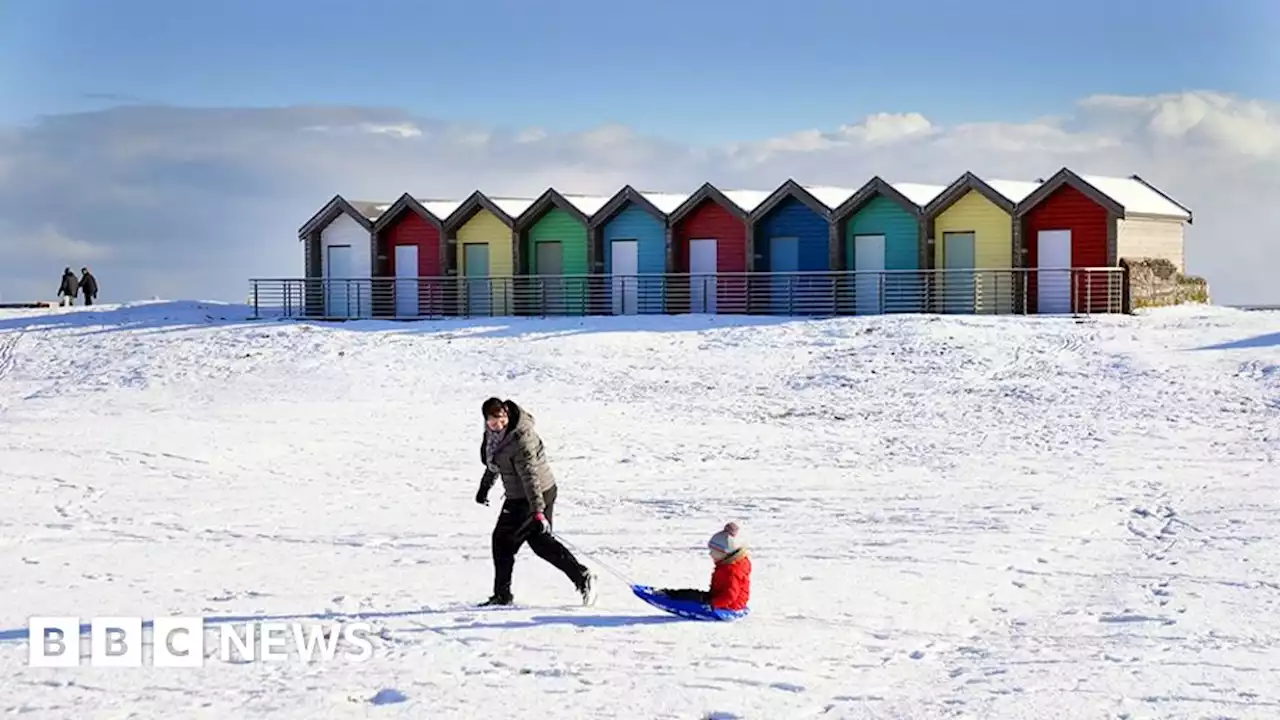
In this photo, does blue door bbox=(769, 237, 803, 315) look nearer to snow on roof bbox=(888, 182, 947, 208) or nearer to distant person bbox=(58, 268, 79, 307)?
snow on roof bbox=(888, 182, 947, 208)

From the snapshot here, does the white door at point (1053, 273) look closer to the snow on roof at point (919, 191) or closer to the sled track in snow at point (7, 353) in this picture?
the snow on roof at point (919, 191)

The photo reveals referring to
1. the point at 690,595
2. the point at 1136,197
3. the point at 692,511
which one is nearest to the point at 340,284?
the point at 1136,197

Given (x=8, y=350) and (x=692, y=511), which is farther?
(x=8, y=350)

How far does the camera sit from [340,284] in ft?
157

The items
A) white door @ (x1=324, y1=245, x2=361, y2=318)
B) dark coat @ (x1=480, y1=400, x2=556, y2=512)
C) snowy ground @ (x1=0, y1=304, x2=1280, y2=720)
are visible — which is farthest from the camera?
white door @ (x1=324, y1=245, x2=361, y2=318)

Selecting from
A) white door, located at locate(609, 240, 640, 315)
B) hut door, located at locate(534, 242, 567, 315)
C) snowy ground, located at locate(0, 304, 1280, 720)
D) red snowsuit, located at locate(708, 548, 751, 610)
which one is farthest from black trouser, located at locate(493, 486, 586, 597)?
hut door, located at locate(534, 242, 567, 315)

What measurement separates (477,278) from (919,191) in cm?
1118

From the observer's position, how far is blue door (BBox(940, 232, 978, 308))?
40000 mm

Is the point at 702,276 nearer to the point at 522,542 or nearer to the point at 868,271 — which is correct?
the point at 868,271

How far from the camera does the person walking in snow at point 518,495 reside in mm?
12758

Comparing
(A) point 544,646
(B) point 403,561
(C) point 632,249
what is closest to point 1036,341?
(C) point 632,249

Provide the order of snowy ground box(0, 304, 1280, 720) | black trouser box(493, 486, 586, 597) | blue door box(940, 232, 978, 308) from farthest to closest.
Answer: blue door box(940, 232, 978, 308), black trouser box(493, 486, 586, 597), snowy ground box(0, 304, 1280, 720)

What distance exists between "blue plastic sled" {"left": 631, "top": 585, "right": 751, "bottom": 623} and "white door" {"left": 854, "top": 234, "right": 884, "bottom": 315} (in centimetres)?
2860

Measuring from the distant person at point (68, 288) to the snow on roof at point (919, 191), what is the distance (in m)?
24.8
